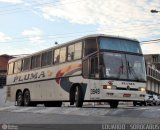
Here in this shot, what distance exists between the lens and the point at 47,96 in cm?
2712

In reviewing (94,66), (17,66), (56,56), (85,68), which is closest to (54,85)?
(56,56)

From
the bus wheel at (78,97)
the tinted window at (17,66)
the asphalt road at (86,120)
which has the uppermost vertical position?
the tinted window at (17,66)

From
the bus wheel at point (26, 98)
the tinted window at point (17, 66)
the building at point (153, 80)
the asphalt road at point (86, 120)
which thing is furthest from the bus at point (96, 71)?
the building at point (153, 80)

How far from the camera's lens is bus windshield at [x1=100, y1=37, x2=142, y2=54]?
21.8m

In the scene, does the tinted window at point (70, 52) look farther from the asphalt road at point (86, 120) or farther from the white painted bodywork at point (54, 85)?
the asphalt road at point (86, 120)

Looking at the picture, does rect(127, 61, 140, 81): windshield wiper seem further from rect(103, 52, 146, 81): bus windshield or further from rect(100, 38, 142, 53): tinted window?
rect(100, 38, 142, 53): tinted window

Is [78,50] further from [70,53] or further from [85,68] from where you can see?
[85,68]

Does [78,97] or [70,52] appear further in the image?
[70,52]

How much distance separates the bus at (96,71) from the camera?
21.0m

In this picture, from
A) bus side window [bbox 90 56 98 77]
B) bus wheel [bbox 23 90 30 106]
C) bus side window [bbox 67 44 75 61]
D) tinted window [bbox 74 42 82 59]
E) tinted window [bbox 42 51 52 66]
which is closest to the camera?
bus side window [bbox 90 56 98 77]

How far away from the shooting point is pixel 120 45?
2228cm

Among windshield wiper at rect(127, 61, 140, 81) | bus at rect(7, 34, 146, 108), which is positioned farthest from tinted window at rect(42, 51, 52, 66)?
windshield wiper at rect(127, 61, 140, 81)

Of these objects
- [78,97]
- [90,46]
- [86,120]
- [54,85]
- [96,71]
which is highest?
[90,46]

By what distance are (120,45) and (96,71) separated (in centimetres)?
198
